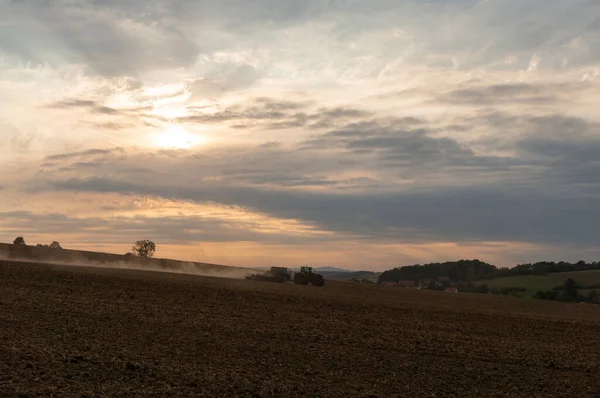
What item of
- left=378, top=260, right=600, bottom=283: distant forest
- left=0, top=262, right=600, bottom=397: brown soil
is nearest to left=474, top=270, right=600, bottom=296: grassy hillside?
left=378, top=260, right=600, bottom=283: distant forest

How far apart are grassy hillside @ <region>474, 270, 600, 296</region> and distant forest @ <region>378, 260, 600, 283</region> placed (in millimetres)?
6646

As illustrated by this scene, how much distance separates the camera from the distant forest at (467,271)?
139375 mm

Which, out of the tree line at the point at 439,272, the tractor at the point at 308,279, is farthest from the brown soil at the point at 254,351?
the tree line at the point at 439,272

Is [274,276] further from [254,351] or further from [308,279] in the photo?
[254,351]

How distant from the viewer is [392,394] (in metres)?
17.9

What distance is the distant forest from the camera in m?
139

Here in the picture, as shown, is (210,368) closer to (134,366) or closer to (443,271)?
(134,366)

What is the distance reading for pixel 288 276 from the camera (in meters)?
78.0

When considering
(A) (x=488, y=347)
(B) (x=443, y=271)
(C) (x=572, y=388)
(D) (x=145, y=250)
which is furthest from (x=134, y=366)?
(B) (x=443, y=271)

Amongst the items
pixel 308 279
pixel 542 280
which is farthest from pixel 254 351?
pixel 542 280

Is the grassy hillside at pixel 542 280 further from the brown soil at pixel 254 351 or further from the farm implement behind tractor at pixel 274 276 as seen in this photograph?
the brown soil at pixel 254 351

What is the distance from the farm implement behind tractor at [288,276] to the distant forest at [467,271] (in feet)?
218

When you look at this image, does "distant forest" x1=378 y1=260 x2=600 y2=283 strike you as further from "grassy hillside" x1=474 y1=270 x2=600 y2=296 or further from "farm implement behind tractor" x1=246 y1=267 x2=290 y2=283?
→ "farm implement behind tractor" x1=246 y1=267 x2=290 y2=283

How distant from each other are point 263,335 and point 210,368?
711 centimetres
